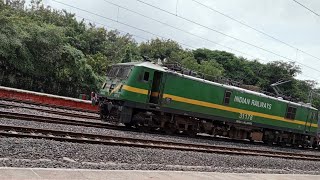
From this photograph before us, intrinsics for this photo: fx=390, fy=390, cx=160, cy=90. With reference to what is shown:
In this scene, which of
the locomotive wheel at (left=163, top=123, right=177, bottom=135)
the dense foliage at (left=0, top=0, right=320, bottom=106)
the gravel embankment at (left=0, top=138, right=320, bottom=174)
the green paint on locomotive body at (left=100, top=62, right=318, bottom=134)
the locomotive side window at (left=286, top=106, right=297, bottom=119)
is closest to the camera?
the gravel embankment at (left=0, top=138, right=320, bottom=174)

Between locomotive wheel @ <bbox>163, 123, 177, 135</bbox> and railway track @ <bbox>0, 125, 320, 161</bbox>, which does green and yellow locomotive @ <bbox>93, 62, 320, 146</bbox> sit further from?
railway track @ <bbox>0, 125, 320, 161</bbox>

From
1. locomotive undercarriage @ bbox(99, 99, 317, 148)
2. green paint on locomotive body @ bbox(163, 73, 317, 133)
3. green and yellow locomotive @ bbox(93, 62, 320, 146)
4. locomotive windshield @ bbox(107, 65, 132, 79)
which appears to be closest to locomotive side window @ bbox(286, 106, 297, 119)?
green and yellow locomotive @ bbox(93, 62, 320, 146)

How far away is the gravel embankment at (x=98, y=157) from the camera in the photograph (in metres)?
9.23

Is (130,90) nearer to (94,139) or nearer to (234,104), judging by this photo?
(94,139)

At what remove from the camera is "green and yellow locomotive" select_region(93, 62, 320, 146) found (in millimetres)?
17797

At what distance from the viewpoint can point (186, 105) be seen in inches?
768

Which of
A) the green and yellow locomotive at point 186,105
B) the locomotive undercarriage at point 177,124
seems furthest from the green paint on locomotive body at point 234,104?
the locomotive undercarriage at point 177,124

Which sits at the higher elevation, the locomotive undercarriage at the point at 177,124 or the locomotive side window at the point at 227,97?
the locomotive side window at the point at 227,97

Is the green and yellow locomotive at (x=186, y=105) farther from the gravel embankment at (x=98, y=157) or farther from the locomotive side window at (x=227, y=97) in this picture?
the gravel embankment at (x=98, y=157)

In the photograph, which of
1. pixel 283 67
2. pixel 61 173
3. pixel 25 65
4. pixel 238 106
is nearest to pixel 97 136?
pixel 61 173

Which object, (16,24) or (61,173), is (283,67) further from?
(61,173)

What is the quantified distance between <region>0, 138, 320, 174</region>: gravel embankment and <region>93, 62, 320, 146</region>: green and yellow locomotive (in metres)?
4.34

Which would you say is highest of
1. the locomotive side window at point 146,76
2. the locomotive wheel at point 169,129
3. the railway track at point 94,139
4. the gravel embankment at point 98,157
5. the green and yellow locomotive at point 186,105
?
the locomotive side window at point 146,76

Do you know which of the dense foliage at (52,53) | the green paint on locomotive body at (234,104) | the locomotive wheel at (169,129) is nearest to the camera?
the green paint on locomotive body at (234,104)
